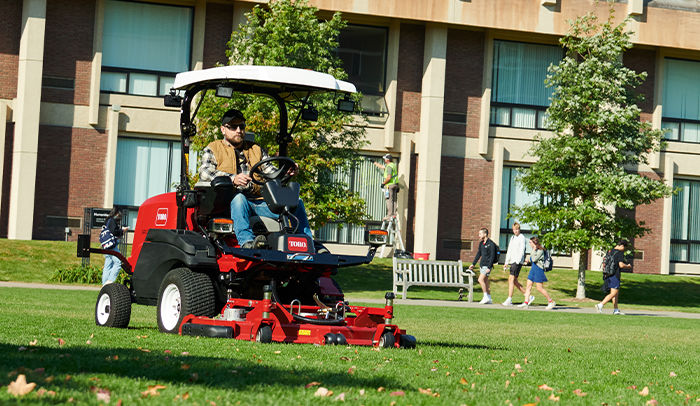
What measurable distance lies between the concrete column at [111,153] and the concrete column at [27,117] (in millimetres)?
2114

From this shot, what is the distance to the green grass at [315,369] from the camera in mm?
4715

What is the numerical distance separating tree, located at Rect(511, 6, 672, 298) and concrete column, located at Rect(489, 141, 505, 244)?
509 centimetres

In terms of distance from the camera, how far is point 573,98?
81.0 feet

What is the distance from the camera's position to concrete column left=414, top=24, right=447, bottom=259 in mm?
29359

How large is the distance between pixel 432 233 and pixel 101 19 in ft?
41.9

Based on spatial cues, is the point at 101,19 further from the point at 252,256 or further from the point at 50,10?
the point at 252,256

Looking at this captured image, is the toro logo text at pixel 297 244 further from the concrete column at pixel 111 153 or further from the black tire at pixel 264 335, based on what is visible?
the concrete column at pixel 111 153

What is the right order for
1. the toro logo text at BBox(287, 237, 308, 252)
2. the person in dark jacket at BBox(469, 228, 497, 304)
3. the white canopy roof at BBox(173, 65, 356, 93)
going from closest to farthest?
the toro logo text at BBox(287, 237, 308, 252) → the white canopy roof at BBox(173, 65, 356, 93) → the person in dark jacket at BBox(469, 228, 497, 304)

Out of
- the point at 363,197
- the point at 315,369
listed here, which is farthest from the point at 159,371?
the point at 363,197

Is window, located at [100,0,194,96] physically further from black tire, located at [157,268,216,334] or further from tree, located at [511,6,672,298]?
black tire, located at [157,268,216,334]

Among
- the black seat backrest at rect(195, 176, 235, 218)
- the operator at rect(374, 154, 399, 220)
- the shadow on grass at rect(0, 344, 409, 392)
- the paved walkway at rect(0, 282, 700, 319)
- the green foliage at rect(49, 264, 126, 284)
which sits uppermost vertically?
the operator at rect(374, 154, 399, 220)

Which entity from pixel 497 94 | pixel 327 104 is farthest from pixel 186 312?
pixel 497 94

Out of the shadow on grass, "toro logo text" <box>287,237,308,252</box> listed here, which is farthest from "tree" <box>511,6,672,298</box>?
the shadow on grass

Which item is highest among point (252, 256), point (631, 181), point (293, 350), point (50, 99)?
point (50, 99)
